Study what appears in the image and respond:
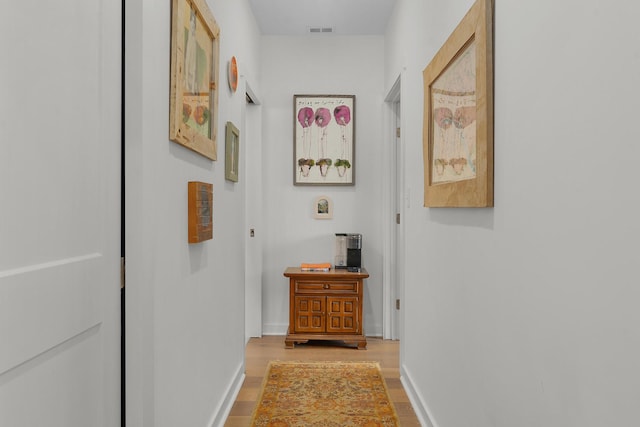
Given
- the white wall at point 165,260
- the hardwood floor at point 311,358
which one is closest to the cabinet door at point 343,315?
the hardwood floor at point 311,358

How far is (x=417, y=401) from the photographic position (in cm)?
272

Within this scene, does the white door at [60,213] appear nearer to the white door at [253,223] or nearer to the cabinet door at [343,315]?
the cabinet door at [343,315]

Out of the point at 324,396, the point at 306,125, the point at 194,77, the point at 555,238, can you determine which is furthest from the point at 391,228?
the point at 555,238

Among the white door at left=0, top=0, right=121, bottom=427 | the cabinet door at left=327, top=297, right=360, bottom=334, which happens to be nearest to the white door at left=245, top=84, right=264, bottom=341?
the cabinet door at left=327, top=297, right=360, bottom=334

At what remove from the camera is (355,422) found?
260cm

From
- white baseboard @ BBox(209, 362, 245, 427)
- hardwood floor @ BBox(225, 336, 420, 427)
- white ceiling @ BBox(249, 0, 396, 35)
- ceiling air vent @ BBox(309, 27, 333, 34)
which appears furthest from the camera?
ceiling air vent @ BBox(309, 27, 333, 34)

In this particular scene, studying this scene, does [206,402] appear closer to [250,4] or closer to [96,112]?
[96,112]

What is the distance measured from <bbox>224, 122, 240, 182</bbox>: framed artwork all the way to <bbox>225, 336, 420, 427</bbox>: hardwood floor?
1303 mm

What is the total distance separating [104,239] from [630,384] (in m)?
1.24

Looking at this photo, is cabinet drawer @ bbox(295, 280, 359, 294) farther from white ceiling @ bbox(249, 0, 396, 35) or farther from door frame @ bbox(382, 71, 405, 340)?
white ceiling @ bbox(249, 0, 396, 35)

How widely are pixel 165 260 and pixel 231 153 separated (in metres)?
1.21

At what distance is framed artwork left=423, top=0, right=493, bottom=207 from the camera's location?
157cm

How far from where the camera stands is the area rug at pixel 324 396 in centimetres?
262

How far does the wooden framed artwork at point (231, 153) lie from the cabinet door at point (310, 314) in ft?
4.72
